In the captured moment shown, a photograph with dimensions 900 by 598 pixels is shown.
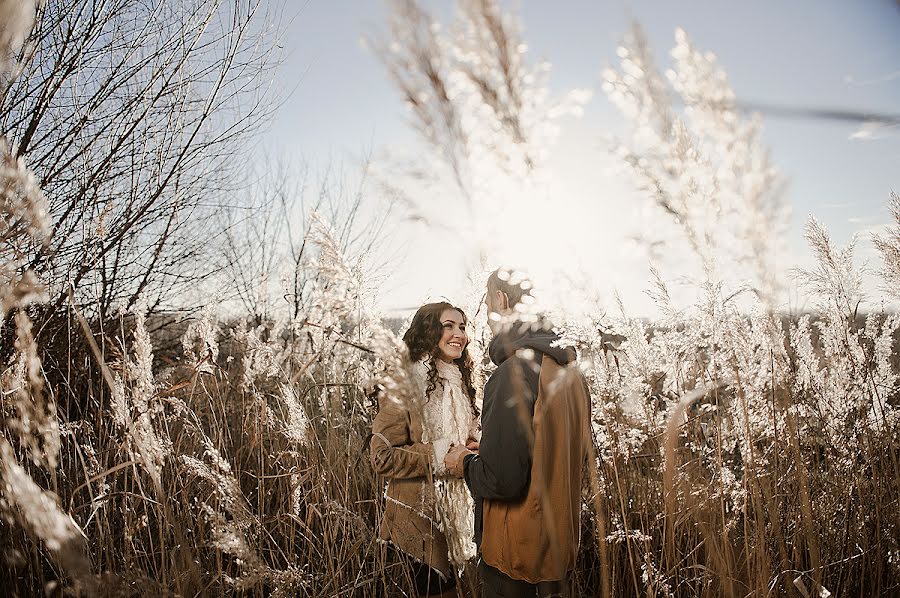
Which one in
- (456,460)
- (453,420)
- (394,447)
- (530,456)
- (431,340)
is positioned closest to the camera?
(530,456)

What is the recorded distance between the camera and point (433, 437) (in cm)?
201

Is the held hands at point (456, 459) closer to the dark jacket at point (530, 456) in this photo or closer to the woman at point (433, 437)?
the woman at point (433, 437)

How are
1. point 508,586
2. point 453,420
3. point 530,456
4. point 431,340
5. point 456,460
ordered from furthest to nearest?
point 431,340 → point 453,420 → point 456,460 → point 508,586 → point 530,456

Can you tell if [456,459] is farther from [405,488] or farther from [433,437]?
[405,488]

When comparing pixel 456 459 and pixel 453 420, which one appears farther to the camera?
pixel 453 420

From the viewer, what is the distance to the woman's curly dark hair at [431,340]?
8.67ft

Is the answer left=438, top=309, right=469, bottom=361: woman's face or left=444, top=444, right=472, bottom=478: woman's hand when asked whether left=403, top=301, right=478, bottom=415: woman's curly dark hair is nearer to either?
left=438, top=309, right=469, bottom=361: woman's face

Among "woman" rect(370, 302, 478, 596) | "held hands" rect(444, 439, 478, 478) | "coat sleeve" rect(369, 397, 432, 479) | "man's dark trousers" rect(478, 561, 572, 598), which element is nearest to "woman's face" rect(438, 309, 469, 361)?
"woman" rect(370, 302, 478, 596)

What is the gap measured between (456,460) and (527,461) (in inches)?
17.6

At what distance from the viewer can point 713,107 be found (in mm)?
1393

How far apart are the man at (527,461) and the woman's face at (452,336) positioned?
0.73 meters

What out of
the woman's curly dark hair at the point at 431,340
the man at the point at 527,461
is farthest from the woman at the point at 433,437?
the man at the point at 527,461

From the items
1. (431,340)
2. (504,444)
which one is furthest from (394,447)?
(504,444)

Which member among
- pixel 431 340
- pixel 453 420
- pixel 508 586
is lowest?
pixel 508 586
